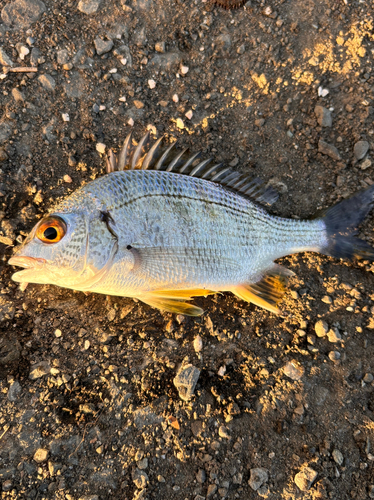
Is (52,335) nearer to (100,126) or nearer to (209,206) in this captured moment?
(209,206)

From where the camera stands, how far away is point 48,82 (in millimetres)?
2389

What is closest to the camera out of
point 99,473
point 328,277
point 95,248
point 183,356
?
point 95,248

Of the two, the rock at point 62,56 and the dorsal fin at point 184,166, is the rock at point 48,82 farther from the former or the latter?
the dorsal fin at point 184,166

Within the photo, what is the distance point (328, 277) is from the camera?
2463mm

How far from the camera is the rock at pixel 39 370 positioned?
222 cm

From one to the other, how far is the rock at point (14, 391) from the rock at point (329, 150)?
308 centimetres

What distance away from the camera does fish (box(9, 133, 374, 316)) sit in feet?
6.23

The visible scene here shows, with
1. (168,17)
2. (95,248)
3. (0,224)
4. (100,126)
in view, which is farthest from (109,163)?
(168,17)

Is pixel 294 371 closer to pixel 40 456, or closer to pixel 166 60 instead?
pixel 40 456

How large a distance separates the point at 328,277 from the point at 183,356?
138 cm

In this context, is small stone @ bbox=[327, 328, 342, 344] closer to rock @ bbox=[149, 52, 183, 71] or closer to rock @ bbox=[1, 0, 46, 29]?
rock @ bbox=[149, 52, 183, 71]

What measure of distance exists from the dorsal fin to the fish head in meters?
0.51

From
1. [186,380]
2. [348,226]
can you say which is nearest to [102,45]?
[348,226]

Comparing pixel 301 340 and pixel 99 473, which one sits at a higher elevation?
pixel 301 340
